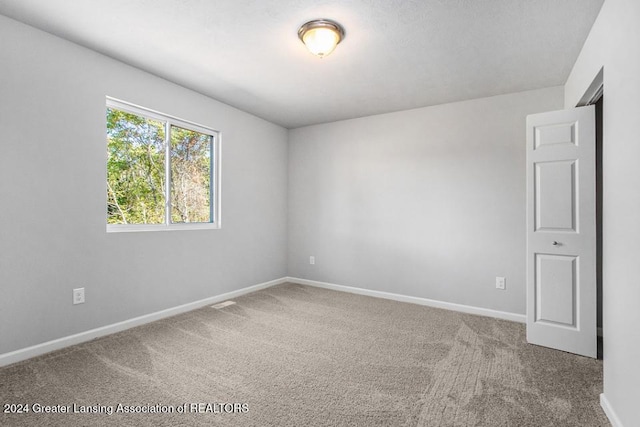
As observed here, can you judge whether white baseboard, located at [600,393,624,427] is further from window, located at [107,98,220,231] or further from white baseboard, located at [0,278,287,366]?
window, located at [107,98,220,231]

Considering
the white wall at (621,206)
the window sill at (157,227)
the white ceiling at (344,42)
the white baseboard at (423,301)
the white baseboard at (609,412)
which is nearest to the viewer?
the white wall at (621,206)

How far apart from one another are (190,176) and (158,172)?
0.39 meters

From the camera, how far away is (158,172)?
10.6 ft

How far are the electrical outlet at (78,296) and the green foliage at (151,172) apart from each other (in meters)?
0.62

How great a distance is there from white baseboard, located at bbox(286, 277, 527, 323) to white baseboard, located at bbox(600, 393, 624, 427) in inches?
60.2

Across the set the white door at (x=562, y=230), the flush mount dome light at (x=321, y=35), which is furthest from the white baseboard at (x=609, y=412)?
the flush mount dome light at (x=321, y=35)

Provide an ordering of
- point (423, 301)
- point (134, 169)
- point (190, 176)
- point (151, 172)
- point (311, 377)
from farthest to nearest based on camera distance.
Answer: point (423, 301) → point (190, 176) → point (151, 172) → point (134, 169) → point (311, 377)

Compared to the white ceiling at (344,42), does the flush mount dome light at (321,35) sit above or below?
below

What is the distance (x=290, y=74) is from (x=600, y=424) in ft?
11.0

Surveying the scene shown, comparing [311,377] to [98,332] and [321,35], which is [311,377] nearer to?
[98,332]

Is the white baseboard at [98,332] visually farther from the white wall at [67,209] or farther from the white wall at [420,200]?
the white wall at [420,200]

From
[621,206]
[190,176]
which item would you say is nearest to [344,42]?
[621,206]

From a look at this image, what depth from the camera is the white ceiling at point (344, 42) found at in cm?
202

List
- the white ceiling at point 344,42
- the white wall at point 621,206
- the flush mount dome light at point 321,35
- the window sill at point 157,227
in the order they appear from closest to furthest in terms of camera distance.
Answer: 1. the white wall at point 621,206
2. the white ceiling at point 344,42
3. the flush mount dome light at point 321,35
4. the window sill at point 157,227
